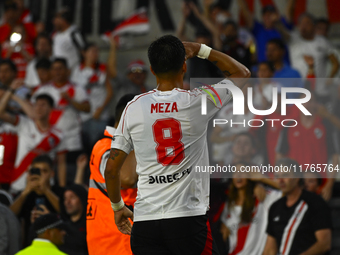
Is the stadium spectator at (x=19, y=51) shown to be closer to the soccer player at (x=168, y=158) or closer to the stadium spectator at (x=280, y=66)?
the stadium spectator at (x=280, y=66)

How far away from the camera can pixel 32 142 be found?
22.9ft

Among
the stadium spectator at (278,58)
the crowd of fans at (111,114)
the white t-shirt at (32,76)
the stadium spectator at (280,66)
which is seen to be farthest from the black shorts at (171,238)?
the white t-shirt at (32,76)

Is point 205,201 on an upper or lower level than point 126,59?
lower

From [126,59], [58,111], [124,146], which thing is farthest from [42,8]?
[124,146]

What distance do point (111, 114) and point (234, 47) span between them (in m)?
2.11

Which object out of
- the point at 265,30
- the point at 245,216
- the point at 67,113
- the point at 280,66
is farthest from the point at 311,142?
the point at 67,113

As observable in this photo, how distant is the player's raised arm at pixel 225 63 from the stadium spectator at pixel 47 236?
1.87m

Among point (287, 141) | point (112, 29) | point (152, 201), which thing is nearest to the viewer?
point (152, 201)

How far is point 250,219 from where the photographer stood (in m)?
5.43

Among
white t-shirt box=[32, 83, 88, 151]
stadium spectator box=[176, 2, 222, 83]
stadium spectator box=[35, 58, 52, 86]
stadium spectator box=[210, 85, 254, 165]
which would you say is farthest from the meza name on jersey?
stadium spectator box=[35, 58, 52, 86]

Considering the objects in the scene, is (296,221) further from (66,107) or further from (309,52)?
(66,107)

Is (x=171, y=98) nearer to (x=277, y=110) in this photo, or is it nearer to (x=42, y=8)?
(x=277, y=110)

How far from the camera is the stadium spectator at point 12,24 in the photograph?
9.28 meters

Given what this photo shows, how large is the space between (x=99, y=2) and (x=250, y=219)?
605 centimetres
